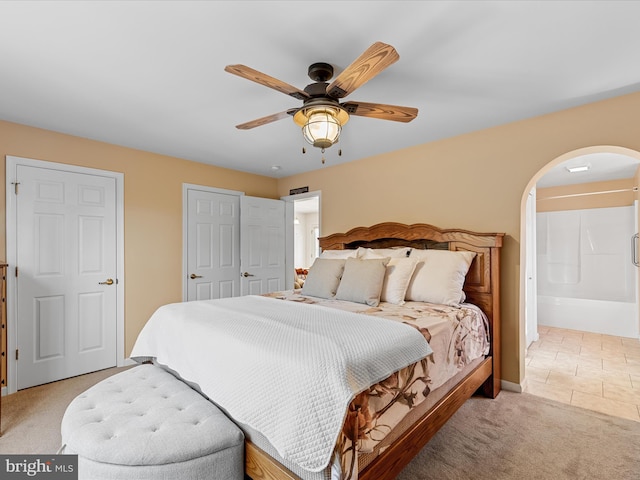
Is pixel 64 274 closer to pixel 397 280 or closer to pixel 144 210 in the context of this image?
pixel 144 210

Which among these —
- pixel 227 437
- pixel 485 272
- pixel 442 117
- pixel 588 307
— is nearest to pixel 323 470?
pixel 227 437

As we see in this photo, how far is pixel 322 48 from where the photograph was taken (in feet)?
5.81

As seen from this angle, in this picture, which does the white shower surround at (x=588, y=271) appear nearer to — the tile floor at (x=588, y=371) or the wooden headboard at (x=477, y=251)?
the tile floor at (x=588, y=371)

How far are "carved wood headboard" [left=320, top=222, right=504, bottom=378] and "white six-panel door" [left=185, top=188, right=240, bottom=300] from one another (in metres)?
2.08

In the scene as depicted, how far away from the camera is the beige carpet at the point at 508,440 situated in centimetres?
177

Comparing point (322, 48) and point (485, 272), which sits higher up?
point (322, 48)

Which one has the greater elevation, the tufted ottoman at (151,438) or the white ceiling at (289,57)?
the white ceiling at (289,57)

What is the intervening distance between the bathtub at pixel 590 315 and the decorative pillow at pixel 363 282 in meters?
3.95

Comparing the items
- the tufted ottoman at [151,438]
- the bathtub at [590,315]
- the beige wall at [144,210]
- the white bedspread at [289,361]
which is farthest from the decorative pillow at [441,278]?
the bathtub at [590,315]

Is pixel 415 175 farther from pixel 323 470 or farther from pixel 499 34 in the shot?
pixel 323 470

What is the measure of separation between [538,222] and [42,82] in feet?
21.2

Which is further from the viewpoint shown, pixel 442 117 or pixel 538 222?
pixel 538 222

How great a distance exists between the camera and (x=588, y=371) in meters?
3.17

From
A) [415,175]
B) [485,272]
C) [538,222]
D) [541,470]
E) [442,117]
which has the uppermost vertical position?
[442,117]
